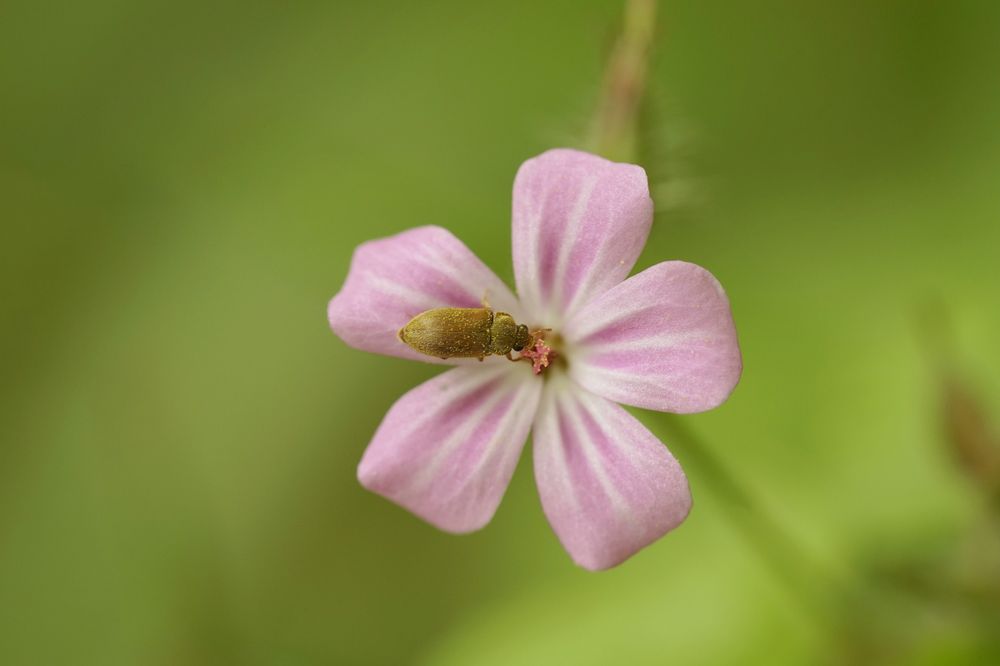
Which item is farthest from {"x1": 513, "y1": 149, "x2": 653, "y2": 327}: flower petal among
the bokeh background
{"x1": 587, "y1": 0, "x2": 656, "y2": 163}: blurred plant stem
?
the bokeh background

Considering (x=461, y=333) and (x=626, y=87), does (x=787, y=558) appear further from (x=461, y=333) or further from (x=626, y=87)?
(x=461, y=333)

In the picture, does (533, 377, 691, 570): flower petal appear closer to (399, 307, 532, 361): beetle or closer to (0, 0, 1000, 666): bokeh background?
(399, 307, 532, 361): beetle

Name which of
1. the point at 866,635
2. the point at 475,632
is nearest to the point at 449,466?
the point at 866,635

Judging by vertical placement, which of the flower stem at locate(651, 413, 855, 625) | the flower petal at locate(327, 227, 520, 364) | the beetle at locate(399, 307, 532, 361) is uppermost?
the flower petal at locate(327, 227, 520, 364)

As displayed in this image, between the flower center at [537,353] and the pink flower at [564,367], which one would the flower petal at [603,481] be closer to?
the pink flower at [564,367]

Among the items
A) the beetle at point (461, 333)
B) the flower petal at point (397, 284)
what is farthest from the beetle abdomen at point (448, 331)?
the flower petal at point (397, 284)

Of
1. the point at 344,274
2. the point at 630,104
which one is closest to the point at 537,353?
the point at 630,104

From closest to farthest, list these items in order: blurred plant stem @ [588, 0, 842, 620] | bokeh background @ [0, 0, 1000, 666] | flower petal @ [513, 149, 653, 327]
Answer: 1. flower petal @ [513, 149, 653, 327]
2. blurred plant stem @ [588, 0, 842, 620]
3. bokeh background @ [0, 0, 1000, 666]
